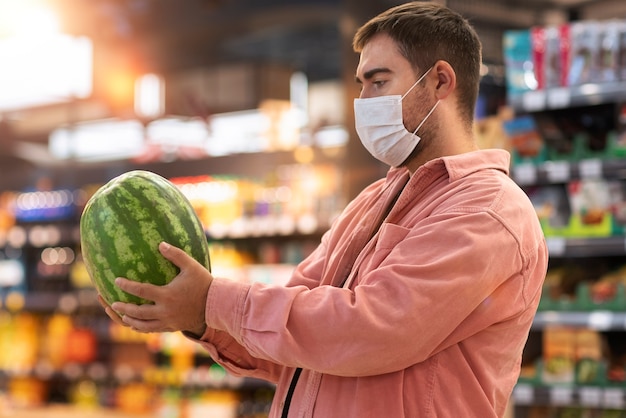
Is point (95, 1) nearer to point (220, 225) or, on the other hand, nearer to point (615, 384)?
point (220, 225)

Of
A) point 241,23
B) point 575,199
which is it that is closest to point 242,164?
point 241,23

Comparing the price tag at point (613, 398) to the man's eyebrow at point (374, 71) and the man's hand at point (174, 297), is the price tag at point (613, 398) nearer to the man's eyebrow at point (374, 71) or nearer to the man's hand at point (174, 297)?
the man's eyebrow at point (374, 71)

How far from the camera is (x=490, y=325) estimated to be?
5.44 ft

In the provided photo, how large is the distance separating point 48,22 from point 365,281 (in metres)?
6.44

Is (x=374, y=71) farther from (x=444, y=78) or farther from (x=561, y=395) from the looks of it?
(x=561, y=395)

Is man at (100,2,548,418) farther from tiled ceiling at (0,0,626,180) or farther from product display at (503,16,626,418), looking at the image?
tiled ceiling at (0,0,626,180)

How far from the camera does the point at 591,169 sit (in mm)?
4422

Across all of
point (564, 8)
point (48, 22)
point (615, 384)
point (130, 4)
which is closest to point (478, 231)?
point (615, 384)

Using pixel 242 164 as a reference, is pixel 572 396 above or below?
below

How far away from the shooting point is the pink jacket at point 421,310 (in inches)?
60.9

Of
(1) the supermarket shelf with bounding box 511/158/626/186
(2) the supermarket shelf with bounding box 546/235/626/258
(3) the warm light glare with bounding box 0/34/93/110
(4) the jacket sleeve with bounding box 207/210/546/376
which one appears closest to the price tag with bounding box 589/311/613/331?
(2) the supermarket shelf with bounding box 546/235/626/258

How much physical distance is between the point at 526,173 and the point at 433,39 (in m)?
2.96

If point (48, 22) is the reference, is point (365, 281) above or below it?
below

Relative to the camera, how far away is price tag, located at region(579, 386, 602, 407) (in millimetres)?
4410
